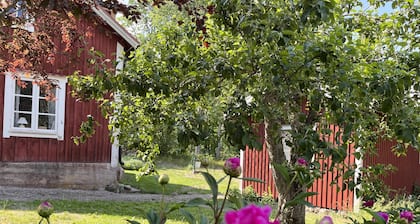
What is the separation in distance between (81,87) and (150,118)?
756 millimetres

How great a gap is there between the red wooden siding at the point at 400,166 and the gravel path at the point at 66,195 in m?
4.64

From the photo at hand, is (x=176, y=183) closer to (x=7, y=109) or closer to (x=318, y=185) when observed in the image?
(x=318, y=185)

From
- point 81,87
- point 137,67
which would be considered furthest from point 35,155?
point 137,67

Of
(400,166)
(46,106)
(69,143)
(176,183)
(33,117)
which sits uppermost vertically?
(46,106)

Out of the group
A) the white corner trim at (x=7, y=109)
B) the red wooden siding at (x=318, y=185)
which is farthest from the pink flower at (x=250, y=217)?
the white corner trim at (x=7, y=109)

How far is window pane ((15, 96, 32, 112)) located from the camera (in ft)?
32.2

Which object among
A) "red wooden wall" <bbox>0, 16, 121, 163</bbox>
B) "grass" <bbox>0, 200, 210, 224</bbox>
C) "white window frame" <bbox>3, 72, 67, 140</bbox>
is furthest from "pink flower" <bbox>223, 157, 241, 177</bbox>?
"white window frame" <bbox>3, 72, 67, 140</bbox>

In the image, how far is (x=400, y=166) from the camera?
11039mm

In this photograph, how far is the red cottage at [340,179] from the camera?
891 centimetres

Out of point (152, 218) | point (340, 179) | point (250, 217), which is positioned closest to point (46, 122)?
point (340, 179)

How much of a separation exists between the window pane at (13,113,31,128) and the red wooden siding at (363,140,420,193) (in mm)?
7669

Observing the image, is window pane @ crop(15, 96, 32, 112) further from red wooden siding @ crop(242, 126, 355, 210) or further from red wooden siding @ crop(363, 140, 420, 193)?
red wooden siding @ crop(363, 140, 420, 193)

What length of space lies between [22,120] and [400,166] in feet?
31.0

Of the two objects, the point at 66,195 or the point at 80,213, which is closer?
the point at 80,213
